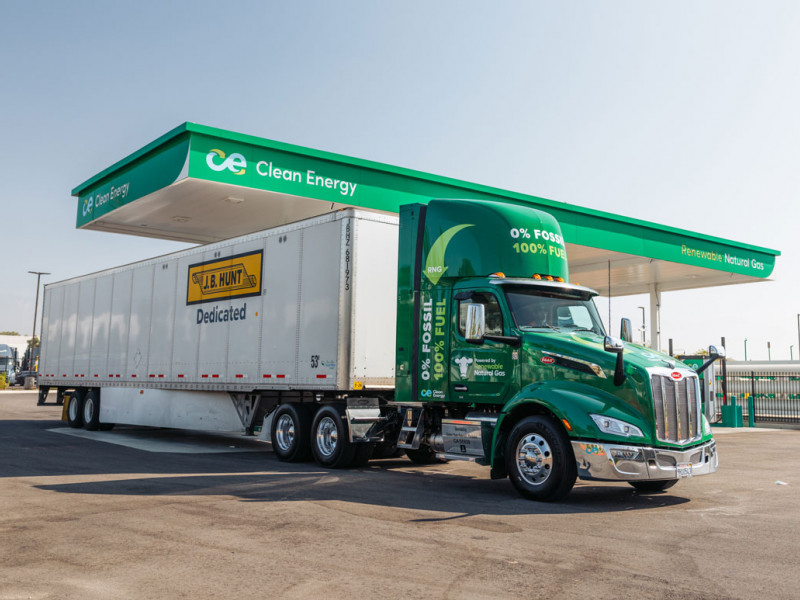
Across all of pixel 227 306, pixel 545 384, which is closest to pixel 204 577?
pixel 545 384

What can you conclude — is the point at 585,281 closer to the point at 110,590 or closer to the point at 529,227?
the point at 529,227

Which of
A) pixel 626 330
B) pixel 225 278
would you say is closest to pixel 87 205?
pixel 225 278

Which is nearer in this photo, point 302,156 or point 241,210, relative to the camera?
point 302,156

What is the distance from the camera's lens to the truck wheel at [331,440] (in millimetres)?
11789

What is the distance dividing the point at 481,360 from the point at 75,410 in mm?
14755

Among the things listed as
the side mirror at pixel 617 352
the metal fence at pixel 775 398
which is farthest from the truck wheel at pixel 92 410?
the metal fence at pixel 775 398

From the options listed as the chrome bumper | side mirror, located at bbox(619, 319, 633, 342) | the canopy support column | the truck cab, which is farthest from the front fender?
the canopy support column

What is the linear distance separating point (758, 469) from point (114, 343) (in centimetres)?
1487

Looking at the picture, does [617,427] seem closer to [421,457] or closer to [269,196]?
[421,457]

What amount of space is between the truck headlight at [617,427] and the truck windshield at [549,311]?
5.55 feet

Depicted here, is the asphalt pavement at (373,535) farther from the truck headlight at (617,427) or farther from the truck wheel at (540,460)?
the truck headlight at (617,427)

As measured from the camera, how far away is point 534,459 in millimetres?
9086

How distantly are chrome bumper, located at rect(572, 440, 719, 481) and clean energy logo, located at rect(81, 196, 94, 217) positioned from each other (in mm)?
16368

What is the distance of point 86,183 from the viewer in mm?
20391
